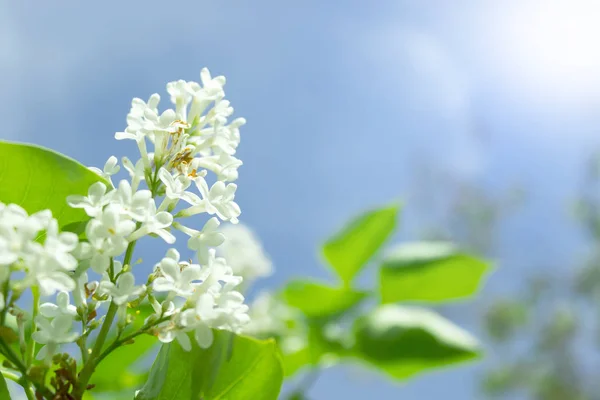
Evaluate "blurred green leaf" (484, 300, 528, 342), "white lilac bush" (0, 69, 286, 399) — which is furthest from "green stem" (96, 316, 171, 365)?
"blurred green leaf" (484, 300, 528, 342)

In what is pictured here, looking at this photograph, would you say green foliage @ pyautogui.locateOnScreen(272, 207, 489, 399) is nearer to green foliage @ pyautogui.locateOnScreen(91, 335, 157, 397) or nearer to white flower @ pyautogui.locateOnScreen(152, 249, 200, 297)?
green foliage @ pyautogui.locateOnScreen(91, 335, 157, 397)

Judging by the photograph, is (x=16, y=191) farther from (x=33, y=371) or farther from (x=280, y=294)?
(x=280, y=294)

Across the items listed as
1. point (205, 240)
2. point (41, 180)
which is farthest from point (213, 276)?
point (41, 180)

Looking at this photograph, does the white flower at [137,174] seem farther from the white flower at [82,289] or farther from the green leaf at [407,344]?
the green leaf at [407,344]

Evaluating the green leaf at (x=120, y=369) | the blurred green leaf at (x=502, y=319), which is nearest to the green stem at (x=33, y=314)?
the green leaf at (x=120, y=369)

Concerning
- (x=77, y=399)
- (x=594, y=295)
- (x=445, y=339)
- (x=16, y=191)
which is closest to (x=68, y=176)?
(x=16, y=191)
